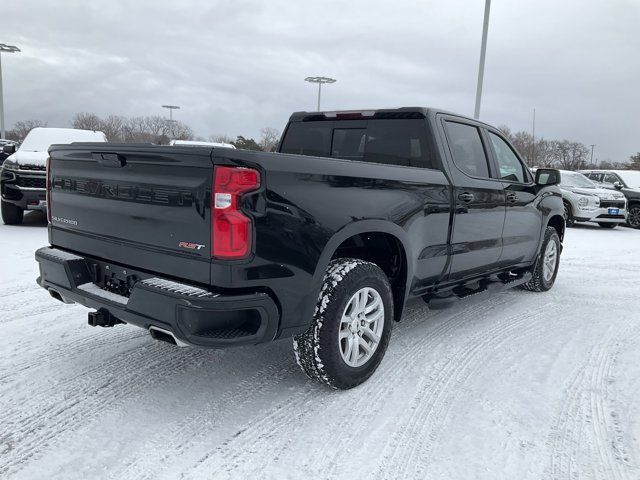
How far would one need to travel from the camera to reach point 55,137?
10.5m

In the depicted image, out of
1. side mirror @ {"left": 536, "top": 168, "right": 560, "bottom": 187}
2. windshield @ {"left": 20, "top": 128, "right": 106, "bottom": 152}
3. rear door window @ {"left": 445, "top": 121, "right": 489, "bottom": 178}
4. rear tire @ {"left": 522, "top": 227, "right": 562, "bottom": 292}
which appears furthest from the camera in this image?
windshield @ {"left": 20, "top": 128, "right": 106, "bottom": 152}

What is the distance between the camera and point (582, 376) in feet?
11.8

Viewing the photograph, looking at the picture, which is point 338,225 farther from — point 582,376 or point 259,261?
point 582,376

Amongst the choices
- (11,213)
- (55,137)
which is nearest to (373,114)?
(11,213)

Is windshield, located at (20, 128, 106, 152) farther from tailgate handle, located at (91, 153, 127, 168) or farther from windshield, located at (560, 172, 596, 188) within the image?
windshield, located at (560, 172, 596, 188)

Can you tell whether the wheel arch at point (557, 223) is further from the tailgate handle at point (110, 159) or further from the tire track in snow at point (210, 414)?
the tailgate handle at point (110, 159)

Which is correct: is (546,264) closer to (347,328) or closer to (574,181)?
(347,328)

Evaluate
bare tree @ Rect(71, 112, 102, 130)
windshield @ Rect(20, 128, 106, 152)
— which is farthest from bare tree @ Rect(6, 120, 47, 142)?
windshield @ Rect(20, 128, 106, 152)

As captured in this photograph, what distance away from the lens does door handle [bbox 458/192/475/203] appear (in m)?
3.99

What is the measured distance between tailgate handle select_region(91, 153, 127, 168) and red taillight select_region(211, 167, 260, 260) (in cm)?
74

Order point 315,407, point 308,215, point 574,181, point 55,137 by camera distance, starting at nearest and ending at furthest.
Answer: point 308,215 < point 315,407 < point 55,137 < point 574,181

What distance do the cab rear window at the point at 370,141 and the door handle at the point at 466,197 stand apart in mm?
349

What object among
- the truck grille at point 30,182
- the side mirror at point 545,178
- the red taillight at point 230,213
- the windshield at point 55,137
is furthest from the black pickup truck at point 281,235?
the windshield at point 55,137

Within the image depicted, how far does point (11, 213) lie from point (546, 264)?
8.95 metres
